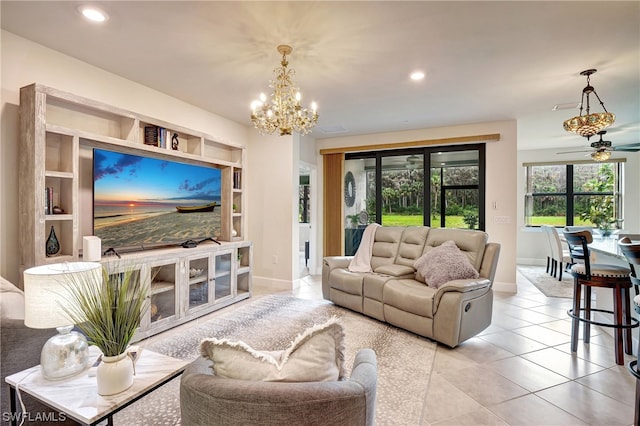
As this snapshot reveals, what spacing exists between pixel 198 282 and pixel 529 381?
3289mm

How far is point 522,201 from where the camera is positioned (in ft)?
24.6

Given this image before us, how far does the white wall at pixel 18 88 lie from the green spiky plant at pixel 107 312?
176 cm

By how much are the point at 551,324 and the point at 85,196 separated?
5013mm

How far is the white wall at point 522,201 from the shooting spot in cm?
664

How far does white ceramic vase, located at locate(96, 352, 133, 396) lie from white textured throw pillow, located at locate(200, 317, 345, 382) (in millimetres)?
556

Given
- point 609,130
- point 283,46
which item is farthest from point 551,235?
point 283,46

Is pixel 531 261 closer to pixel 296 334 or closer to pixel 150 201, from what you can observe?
pixel 296 334

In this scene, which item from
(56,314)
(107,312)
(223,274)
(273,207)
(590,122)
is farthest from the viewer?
(273,207)

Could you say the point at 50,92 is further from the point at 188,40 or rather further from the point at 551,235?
the point at 551,235

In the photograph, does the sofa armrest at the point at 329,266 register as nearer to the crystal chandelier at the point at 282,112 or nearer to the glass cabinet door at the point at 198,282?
the glass cabinet door at the point at 198,282

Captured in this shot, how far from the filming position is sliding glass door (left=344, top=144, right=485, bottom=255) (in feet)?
17.6

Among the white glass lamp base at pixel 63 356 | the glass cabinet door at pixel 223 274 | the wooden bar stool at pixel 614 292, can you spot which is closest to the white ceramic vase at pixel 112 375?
the white glass lamp base at pixel 63 356

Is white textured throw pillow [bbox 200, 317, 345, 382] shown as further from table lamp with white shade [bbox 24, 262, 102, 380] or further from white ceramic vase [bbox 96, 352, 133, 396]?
table lamp with white shade [bbox 24, 262, 102, 380]

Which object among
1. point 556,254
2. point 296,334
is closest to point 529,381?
point 296,334
